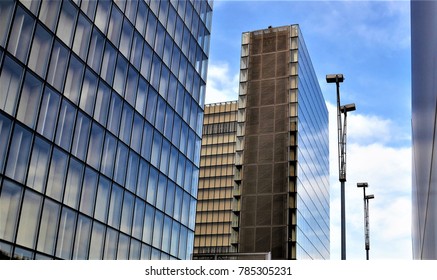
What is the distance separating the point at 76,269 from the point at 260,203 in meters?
78.0

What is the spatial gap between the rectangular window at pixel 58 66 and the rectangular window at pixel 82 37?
117 centimetres

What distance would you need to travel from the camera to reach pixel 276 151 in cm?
8775

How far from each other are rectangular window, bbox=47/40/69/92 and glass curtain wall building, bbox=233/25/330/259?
58925 mm

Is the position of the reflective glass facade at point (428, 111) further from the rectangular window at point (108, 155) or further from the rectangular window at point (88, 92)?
the rectangular window at point (108, 155)

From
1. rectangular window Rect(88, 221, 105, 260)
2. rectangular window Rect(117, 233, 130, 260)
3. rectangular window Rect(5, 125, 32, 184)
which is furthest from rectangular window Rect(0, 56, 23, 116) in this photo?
rectangular window Rect(117, 233, 130, 260)

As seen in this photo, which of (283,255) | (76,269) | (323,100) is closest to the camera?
(76,269)

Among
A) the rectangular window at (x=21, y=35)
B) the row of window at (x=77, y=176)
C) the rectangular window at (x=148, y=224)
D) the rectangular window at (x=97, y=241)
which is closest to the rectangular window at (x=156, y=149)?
the row of window at (x=77, y=176)

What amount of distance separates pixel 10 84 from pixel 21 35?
2.37 meters

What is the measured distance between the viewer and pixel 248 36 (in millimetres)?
96062

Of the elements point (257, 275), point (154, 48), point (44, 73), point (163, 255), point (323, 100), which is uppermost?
point (323, 100)

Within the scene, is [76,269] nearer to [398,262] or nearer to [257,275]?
[257,275]

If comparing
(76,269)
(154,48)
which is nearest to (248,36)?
(154,48)

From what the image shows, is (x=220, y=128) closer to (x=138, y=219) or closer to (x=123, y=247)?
(x=138, y=219)

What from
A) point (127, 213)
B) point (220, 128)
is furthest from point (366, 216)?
point (220, 128)
